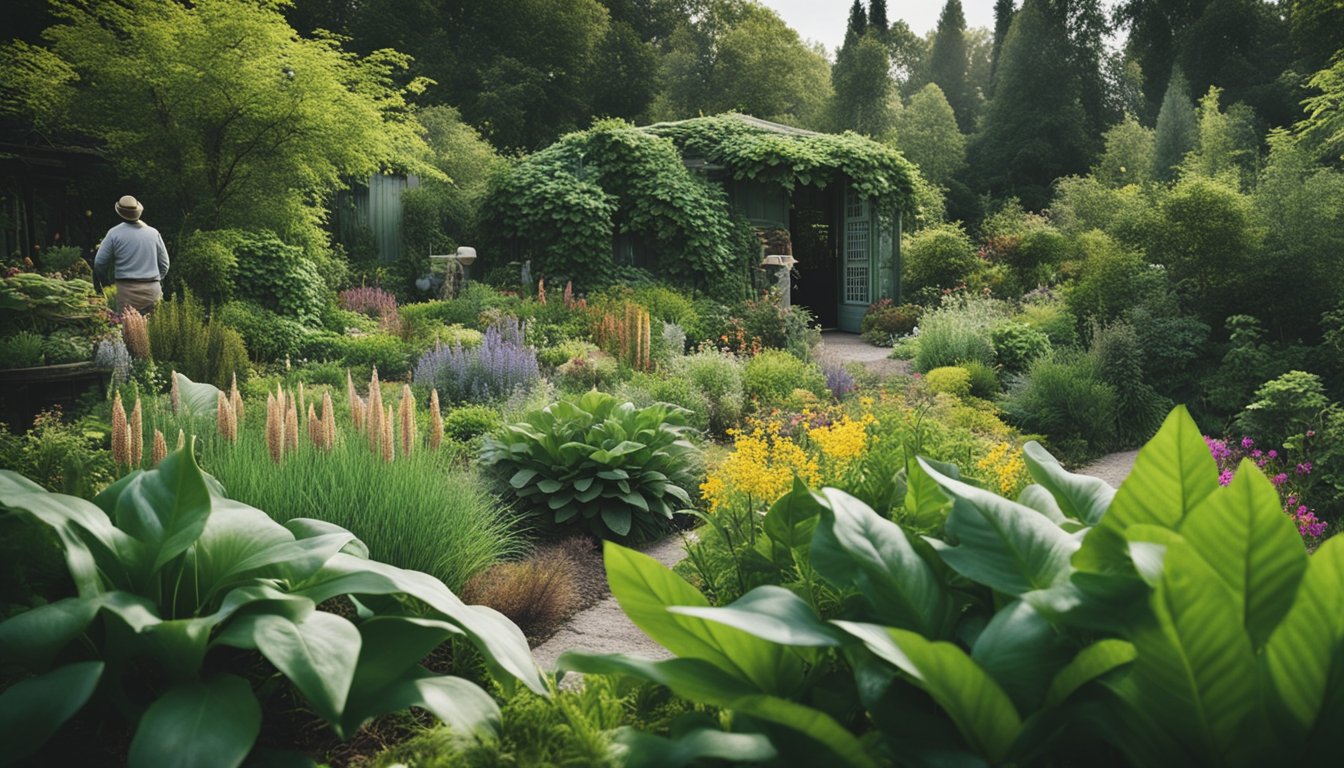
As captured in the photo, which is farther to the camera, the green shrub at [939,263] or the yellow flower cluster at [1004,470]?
the green shrub at [939,263]

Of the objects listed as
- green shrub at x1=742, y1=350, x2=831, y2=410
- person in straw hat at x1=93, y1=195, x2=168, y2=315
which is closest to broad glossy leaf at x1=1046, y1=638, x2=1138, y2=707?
green shrub at x1=742, y1=350, x2=831, y2=410

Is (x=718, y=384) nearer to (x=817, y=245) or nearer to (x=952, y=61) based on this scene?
(x=817, y=245)

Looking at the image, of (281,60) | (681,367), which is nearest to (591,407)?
(681,367)

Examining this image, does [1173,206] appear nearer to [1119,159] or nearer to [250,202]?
[250,202]

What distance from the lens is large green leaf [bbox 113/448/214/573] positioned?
5.88ft

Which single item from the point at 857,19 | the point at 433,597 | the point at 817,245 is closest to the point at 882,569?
the point at 433,597

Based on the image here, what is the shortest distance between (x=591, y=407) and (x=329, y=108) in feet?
27.5

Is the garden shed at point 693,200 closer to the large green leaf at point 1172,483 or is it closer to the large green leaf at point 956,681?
the large green leaf at point 1172,483

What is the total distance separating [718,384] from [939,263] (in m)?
8.90

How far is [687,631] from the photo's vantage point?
1.66 m

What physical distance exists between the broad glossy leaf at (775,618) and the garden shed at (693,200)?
37.0 feet

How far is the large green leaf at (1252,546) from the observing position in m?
1.36

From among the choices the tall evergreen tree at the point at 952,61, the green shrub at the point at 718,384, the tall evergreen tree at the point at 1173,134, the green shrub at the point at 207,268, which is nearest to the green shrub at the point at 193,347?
the green shrub at the point at 207,268

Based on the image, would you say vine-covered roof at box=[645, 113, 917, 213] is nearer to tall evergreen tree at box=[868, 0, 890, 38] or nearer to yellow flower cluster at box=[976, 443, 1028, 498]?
yellow flower cluster at box=[976, 443, 1028, 498]
